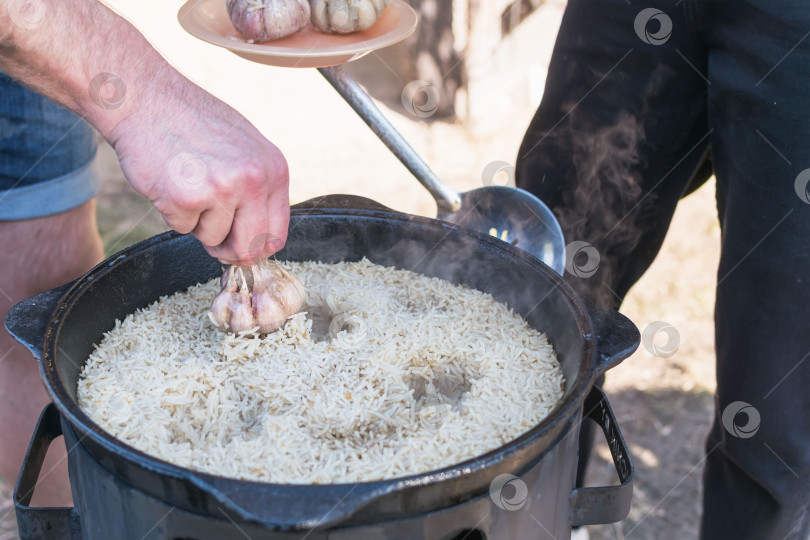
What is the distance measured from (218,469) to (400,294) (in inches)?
38.5

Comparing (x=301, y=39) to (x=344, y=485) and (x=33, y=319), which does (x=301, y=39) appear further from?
(x=344, y=485)

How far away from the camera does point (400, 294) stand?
2475 mm

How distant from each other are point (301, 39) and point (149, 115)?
917 millimetres

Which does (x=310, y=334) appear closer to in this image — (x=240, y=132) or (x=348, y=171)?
(x=240, y=132)

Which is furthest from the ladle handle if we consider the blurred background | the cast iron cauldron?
the blurred background

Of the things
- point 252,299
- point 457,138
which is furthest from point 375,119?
point 457,138

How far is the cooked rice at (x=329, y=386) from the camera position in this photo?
174cm

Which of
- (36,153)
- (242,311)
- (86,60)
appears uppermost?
(86,60)

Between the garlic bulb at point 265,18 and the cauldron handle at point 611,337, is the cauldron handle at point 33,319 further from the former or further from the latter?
the cauldron handle at point 611,337

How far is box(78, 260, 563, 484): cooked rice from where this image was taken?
1739 mm

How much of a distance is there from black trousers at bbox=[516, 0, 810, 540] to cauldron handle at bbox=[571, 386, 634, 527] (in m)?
0.69

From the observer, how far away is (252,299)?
6.86 feet

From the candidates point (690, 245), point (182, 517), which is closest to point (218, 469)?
point (182, 517)

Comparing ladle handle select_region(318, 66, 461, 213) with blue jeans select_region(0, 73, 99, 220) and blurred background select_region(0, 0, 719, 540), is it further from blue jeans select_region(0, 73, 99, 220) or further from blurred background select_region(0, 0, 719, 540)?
blurred background select_region(0, 0, 719, 540)
